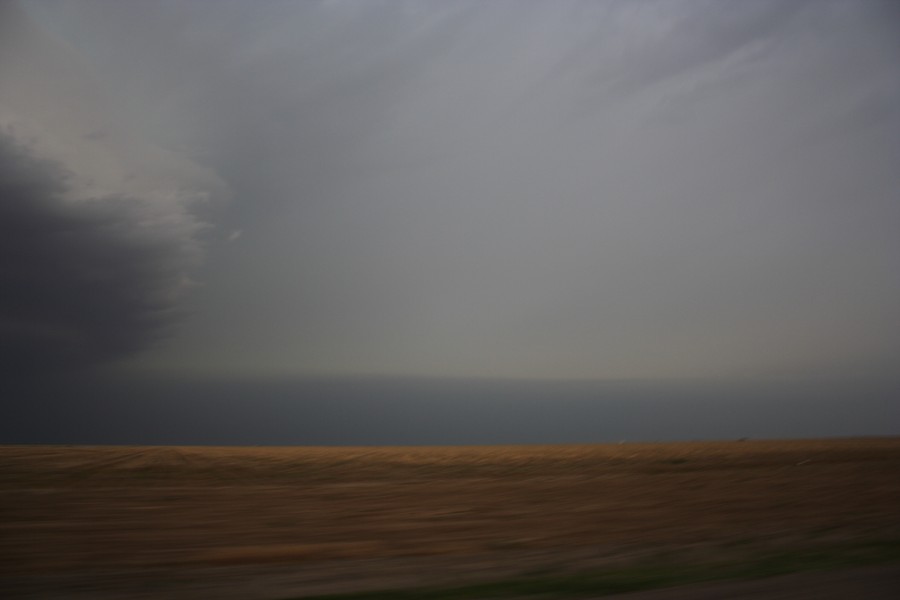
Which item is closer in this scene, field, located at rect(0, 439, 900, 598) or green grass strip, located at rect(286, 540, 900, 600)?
green grass strip, located at rect(286, 540, 900, 600)

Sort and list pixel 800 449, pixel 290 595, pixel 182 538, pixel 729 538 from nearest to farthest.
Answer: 1. pixel 290 595
2. pixel 182 538
3. pixel 729 538
4. pixel 800 449

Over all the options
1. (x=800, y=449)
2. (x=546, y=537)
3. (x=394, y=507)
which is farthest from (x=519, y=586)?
(x=800, y=449)

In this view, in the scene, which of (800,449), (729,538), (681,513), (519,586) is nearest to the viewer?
(519,586)

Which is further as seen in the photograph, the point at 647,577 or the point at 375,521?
the point at 375,521

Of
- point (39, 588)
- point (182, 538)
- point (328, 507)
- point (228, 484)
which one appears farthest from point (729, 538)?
point (228, 484)

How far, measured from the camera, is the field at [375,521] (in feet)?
22.7

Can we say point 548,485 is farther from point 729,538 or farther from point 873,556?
point 873,556

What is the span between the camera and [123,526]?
927cm

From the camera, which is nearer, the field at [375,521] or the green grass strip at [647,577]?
the green grass strip at [647,577]

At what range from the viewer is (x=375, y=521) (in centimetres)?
1034

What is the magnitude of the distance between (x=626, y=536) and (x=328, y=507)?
17.1 feet

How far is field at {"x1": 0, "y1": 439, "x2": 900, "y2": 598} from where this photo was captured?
6926 mm

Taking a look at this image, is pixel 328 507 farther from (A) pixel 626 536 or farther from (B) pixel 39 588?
(B) pixel 39 588

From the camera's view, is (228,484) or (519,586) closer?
(519,586)
